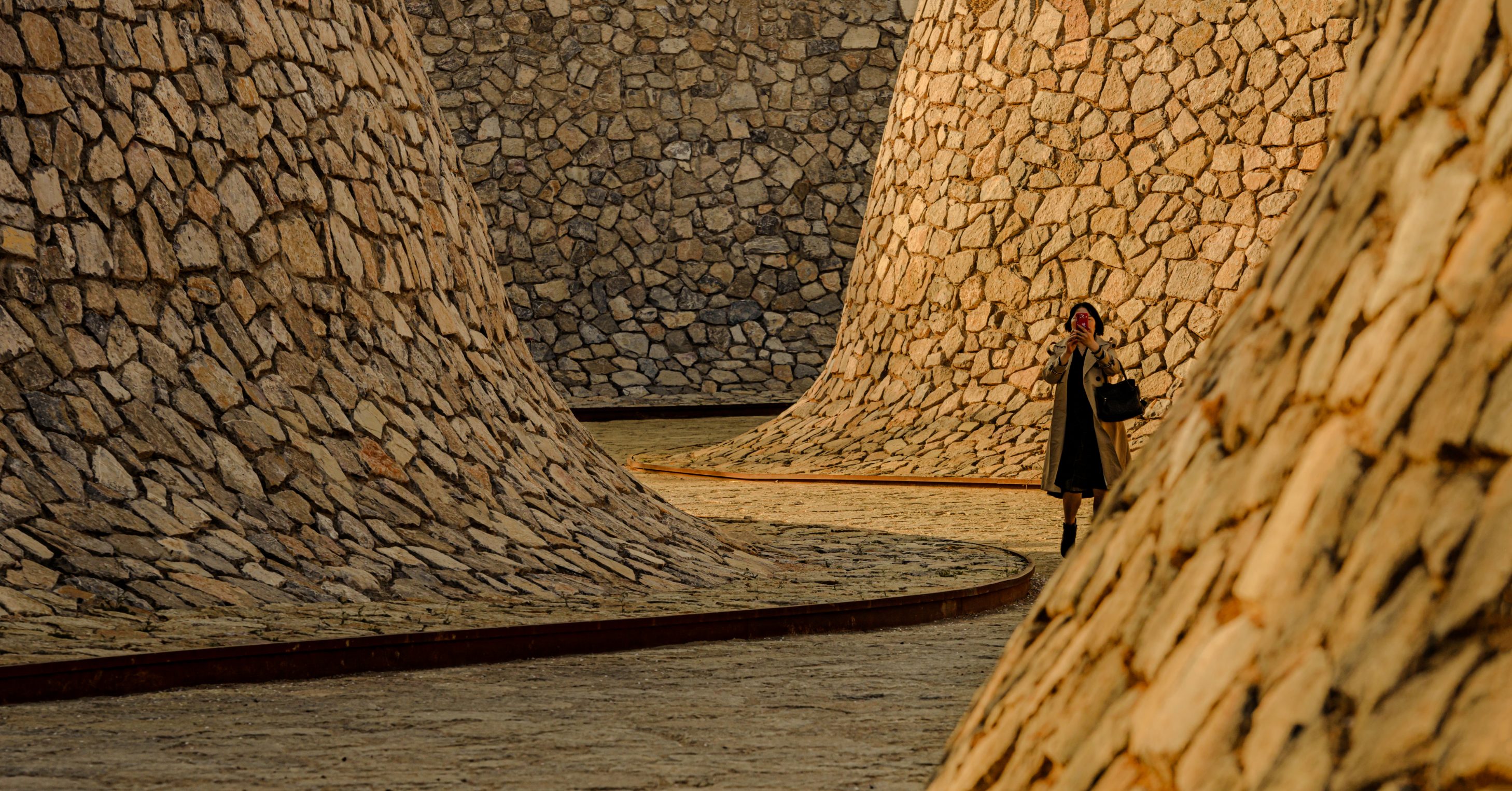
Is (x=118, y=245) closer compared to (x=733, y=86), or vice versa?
(x=118, y=245)

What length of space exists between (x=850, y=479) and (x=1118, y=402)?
5705 millimetres

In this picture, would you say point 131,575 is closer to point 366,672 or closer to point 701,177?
point 366,672

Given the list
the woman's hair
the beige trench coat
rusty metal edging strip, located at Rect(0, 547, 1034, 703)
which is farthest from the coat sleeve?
rusty metal edging strip, located at Rect(0, 547, 1034, 703)

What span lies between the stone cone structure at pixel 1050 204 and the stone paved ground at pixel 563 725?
775cm

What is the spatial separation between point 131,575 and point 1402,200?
5433 millimetres

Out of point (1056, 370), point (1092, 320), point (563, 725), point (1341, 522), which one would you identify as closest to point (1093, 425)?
point (1056, 370)

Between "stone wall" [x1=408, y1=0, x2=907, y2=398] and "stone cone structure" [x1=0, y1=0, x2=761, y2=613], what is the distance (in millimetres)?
12872

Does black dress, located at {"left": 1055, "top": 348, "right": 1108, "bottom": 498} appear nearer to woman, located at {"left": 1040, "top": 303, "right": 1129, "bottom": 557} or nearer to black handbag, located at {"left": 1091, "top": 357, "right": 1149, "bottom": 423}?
woman, located at {"left": 1040, "top": 303, "right": 1129, "bottom": 557}

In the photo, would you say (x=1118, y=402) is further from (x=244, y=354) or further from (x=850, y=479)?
(x=850, y=479)

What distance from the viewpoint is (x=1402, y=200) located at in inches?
125

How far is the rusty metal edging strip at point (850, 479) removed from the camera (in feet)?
48.2

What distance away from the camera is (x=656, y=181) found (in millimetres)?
22688

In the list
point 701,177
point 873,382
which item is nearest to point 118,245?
point 873,382

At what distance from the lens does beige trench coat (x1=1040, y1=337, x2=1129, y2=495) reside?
10.1m
